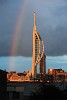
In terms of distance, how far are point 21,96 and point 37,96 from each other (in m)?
25.9

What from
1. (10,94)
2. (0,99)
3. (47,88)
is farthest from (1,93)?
(10,94)

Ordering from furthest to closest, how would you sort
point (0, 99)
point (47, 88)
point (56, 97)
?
point (47, 88), point (56, 97), point (0, 99)

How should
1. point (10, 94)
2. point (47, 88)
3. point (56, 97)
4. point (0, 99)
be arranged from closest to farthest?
1. point (0, 99)
2. point (56, 97)
3. point (47, 88)
4. point (10, 94)

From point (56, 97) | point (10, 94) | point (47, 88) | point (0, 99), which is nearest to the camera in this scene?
point (0, 99)

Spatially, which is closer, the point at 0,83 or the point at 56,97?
the point at 0,83

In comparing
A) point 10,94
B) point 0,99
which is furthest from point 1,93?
point 10,94

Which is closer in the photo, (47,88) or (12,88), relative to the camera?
(47,88)

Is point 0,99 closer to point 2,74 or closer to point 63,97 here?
point 2,74

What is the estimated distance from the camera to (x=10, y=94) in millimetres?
118000

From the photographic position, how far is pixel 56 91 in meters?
92.1

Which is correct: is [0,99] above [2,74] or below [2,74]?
below

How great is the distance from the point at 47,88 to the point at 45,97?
704 centimetres

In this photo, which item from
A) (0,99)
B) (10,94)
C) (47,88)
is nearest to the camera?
(0,99)

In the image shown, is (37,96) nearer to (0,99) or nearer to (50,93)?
(50,93)
